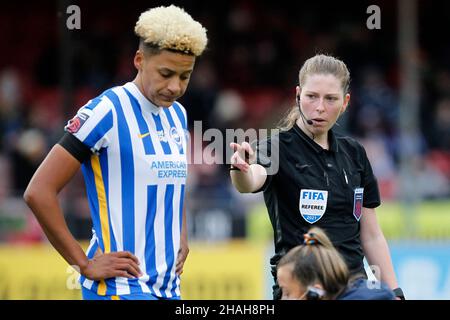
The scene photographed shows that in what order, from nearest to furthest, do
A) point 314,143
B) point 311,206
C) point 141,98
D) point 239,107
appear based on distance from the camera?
1. point 141,98
2. point 311,206
3. point 314,143
4. point 239,107

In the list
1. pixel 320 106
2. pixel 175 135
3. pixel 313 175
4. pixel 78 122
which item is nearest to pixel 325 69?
pixel 320 106

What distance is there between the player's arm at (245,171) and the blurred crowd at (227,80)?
689cm

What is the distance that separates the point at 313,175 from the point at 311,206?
164mm

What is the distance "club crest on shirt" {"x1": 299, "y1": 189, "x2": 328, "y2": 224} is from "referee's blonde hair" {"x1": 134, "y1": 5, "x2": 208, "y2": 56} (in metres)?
0.87

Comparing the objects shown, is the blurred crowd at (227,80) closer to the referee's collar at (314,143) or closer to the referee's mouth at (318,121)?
the referee's collar at (314,143)

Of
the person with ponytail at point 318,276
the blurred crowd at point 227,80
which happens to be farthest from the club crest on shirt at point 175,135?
the blurred crowd at point 227,80

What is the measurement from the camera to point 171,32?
13.5 feet

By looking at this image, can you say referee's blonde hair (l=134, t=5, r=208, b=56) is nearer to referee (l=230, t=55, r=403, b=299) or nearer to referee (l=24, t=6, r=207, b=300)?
referee (l=24, t=6, r=207, b=300)

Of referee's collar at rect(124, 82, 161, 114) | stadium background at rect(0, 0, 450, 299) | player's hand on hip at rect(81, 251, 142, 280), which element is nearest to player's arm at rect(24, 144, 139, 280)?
player's hand on hip at rect(81, 251, 142, 280)

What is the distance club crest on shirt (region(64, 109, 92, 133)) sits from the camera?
4031 mm

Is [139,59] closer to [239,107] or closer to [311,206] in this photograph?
[311,206]

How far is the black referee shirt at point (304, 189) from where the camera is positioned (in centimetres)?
439
